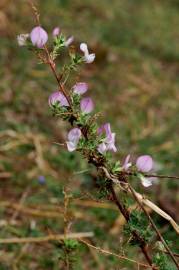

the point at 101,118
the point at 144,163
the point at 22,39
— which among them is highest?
the point at 101,118

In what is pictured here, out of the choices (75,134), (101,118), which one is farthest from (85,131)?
(101,118)

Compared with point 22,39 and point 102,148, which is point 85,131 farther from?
point 22,39

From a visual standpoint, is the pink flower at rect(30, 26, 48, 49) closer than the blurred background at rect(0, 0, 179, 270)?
Yes

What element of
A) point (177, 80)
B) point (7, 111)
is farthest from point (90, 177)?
point (177, 80)

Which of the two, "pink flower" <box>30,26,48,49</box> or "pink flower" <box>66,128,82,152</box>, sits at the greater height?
"pink flower" <box>30,26,48,49</box>

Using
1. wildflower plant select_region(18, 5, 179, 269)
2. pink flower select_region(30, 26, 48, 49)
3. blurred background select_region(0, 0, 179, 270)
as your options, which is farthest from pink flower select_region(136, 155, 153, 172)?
pink flower select_region(30, 26, 48, 49)

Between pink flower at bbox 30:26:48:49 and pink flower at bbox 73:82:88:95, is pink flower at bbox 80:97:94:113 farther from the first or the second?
pink flower at bbox 30:26:48:49

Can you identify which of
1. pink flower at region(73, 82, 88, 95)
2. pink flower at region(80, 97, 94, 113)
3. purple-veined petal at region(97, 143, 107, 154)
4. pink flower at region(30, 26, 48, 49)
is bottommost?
purple-veined petal at region(97, 143, 107, 154)

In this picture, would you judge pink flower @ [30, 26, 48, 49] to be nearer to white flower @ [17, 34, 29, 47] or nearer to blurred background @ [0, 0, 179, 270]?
white flower @ [17, 34, 29, 47]
